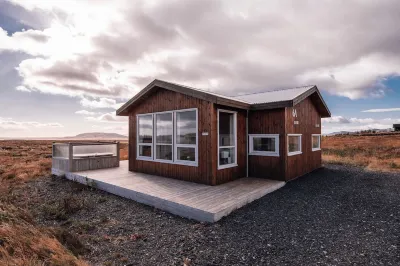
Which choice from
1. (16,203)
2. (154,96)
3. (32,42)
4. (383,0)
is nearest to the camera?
(16,203)

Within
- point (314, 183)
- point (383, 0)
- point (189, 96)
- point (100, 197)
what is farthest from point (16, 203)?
point (383, 0)

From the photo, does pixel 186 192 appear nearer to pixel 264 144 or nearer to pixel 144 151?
pixel 264 144

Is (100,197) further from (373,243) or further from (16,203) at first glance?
(373,243)

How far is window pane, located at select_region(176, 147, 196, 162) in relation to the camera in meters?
7.59

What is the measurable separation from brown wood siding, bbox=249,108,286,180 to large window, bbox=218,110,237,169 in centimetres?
99

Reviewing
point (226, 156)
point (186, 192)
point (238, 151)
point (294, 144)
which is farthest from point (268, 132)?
point (186, 192)

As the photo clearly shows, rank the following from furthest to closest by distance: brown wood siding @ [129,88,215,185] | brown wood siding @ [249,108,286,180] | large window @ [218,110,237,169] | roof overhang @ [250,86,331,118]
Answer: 1. brown wood siding @ [249,108,286,180]
2. roof overhang @ [250,86,331,118]
3. large window @ [218,110,237,169]
4. brown wood siding @ [129,88,215,185]

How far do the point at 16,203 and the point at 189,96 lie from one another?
258 inches

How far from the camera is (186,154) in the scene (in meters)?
7.85

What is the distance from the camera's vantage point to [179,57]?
43.8ft

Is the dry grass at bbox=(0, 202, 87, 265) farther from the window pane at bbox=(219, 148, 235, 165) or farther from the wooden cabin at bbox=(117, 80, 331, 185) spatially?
the window pane at bbox=(219, 148, 235, 165)

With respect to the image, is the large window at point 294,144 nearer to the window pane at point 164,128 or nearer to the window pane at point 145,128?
the window pane at point 164,128

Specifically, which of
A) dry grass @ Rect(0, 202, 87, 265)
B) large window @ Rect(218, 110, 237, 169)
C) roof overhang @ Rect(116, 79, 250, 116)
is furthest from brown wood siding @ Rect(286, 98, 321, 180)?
dry grass @ Rect(0, 202, 87, 265)

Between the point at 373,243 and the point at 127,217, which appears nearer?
the point at 373,243
